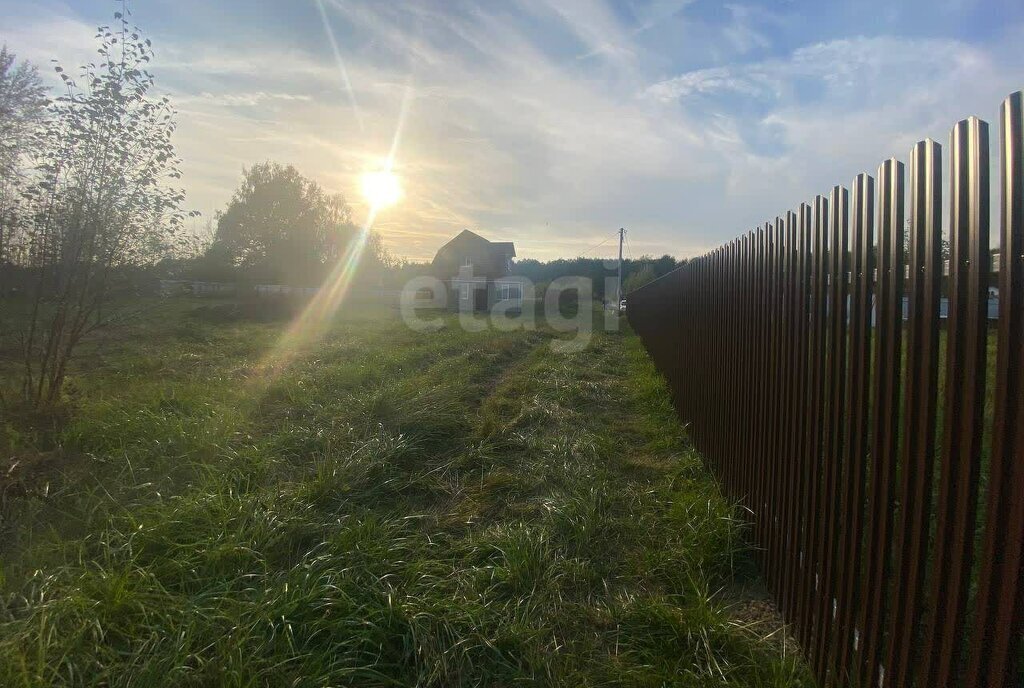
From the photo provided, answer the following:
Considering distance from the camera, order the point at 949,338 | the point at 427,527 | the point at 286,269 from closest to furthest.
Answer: the point at 949,338
the point at 427,527
the point at 286,269

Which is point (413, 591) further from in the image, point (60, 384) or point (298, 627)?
point (60, 384)

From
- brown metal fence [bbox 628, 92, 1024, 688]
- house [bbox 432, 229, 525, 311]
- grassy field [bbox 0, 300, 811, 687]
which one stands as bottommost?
grassy field [bbox 0, 300, 811, 687]

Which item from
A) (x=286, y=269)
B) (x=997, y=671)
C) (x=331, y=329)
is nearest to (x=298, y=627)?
(x=997, y=671)

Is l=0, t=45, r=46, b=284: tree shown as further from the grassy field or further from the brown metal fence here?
the brown metal fence

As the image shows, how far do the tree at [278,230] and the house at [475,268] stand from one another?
26.5 feet

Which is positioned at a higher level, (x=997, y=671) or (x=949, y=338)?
(x=949, y=338)

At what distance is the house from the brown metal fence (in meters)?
33.3

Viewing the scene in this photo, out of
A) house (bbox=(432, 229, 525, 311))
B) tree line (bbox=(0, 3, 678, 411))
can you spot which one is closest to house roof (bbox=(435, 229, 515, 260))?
house (bbox=(432, 229, 525, 311))

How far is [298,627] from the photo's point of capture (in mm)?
2262

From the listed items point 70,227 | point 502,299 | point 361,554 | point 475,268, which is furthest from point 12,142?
point 475,268

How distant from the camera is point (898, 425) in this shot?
1631 mm

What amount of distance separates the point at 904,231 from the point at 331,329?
55.9ft

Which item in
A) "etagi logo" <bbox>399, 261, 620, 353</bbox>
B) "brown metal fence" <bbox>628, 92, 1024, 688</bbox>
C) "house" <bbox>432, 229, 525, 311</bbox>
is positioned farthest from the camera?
"house" <bbox>432, 229, 525, 311</bbox>

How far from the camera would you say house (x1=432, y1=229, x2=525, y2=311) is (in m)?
37.5
